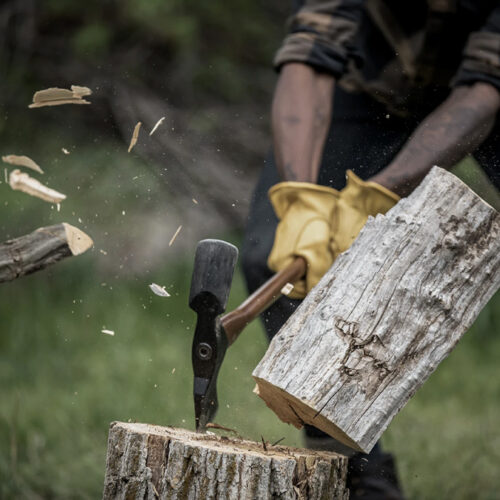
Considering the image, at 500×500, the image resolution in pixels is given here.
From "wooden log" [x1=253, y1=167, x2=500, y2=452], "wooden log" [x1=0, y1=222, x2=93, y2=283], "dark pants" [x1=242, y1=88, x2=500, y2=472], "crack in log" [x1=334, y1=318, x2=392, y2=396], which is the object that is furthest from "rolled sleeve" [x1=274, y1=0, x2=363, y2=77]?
"crack in log" [x1=334, y1=318, x2=392, y2=396]

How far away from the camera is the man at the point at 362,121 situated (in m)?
1.69

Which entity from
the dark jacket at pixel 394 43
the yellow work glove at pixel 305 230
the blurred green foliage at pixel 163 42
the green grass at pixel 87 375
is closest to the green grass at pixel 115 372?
the green grass at pixel 87 375

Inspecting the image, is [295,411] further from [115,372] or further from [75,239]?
[115,372]

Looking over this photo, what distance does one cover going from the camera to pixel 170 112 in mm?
5094

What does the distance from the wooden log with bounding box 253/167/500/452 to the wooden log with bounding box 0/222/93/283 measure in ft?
1.73

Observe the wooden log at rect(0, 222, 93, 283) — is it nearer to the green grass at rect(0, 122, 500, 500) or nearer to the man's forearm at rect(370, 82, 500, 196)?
the green grass at rect(0, 122, 500, 500)

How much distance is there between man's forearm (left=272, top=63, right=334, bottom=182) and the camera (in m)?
1.89

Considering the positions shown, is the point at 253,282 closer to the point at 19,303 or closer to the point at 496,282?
the point at 496,282

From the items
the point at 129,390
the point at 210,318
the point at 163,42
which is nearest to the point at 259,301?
the point at 210,318

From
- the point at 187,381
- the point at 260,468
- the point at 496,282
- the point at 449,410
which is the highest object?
the point at 496,282

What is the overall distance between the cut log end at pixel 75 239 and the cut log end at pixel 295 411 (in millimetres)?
521

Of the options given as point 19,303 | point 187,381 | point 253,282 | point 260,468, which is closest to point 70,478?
point 187,381

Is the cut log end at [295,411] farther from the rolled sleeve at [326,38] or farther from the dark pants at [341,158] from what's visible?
the rolled sleeve at [326,38]

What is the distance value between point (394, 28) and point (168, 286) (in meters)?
2.02
